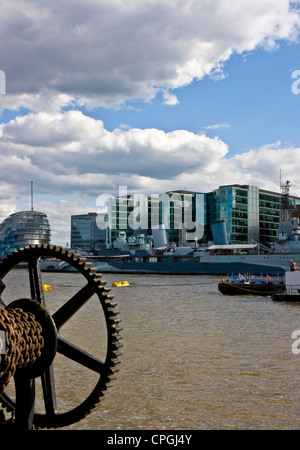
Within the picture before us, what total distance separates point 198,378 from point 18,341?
1055cm

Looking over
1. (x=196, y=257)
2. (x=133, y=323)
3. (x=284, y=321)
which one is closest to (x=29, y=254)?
(x=133, y=323)

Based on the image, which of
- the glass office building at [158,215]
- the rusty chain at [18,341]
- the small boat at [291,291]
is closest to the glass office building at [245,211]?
the glass office building at [158,215]

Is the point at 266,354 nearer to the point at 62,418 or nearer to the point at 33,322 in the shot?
the point at 62,418

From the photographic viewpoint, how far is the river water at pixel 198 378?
37.2ft

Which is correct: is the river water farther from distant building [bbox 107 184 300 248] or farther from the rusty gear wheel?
distant building [bbox 107 184 300 248]

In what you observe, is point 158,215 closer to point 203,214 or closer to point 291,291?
point 203,214

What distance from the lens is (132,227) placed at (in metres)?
187

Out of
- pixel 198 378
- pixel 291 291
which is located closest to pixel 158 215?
pixel 291 291

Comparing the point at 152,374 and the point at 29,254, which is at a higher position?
the point at 29,254

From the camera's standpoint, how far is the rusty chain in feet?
17.4

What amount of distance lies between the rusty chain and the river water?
453cm
